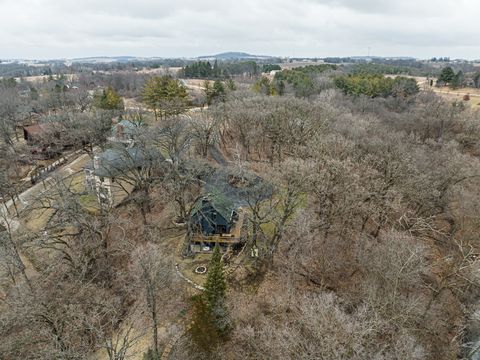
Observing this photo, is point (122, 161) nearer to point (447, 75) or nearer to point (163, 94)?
point (163, 94)

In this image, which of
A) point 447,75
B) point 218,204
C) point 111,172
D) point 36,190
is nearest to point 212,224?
point 218,204

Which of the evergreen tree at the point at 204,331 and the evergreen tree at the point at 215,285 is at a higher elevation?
the evergreen tree at the point at 215,285

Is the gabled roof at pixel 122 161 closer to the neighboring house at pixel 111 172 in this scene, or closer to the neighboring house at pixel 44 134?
the neighboring house at pixel 111 172

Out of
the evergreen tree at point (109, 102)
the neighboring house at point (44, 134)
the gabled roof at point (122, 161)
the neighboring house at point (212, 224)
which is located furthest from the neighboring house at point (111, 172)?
the evergreen tree at point (109, 102)

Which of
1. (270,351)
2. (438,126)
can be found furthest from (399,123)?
(270,351)

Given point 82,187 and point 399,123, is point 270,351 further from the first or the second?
point 399,123

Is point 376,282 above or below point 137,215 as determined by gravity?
above

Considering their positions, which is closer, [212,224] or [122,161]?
[212,224]
